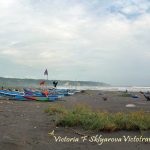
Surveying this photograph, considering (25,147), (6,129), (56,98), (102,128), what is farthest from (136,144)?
(56,98)

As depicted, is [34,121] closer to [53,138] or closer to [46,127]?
[46,127]

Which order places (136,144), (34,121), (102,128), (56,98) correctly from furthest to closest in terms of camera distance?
(56,98) → (34,121) → (102,128) → (136,144)

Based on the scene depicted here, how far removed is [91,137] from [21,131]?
2.63 m

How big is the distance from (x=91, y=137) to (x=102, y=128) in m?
0.95

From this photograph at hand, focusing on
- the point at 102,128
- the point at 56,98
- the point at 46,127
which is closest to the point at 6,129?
the point at 46,127

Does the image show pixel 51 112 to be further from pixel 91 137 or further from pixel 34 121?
pixel 91 137

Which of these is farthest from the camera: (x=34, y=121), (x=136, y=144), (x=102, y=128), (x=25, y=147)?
(x=34, y=121)

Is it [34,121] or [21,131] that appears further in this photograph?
[34,121]

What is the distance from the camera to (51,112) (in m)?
18.1

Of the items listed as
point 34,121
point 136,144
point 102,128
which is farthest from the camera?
point 34,121

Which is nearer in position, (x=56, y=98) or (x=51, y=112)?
(x=51, y=112)

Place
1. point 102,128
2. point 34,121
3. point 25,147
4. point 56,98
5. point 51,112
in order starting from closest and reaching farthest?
point 25,147 < point 102,128 < point 34,121 < point 51,112 < point 56,98

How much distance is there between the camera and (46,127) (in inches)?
516

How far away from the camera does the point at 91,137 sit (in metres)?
11.3
